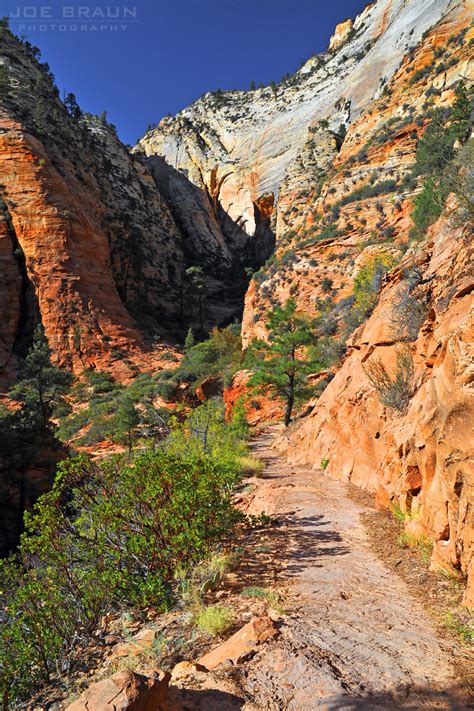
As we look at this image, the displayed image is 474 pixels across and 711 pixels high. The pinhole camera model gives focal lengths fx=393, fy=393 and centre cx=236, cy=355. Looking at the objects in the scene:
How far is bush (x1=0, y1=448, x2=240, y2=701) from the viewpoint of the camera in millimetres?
3932

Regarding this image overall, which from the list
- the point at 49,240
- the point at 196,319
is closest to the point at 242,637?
the point at 49,240

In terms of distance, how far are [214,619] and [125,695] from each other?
147 centimetres

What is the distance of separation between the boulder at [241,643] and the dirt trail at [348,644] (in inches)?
4.0

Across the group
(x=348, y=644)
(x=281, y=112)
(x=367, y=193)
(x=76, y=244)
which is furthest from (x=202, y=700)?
(x=281, y=112)

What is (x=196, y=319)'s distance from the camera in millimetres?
49031

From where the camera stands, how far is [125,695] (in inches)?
91.3

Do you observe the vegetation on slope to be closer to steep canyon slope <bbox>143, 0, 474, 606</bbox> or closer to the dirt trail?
the dirt trail

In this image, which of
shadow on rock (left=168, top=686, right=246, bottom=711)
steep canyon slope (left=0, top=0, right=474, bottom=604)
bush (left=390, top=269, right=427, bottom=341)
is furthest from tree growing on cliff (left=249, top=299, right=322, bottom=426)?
shadow on rock (left=168, top=686, right=246, bottom=711)

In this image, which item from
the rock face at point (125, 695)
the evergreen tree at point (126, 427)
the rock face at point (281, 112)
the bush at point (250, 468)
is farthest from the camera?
the rock face at point (281, 112)

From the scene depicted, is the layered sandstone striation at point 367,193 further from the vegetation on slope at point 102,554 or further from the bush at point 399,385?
the vegetation on slope at point 102,554

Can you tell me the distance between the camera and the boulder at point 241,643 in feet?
10.5

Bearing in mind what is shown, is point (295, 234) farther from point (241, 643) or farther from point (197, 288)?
point (241, 643)

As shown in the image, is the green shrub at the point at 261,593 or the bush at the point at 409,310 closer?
the green shrub at the point at 261,593

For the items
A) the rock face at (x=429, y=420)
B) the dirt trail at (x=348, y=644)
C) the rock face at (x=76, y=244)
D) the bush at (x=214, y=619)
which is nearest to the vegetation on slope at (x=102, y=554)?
the bush at (x=214, y=619)
